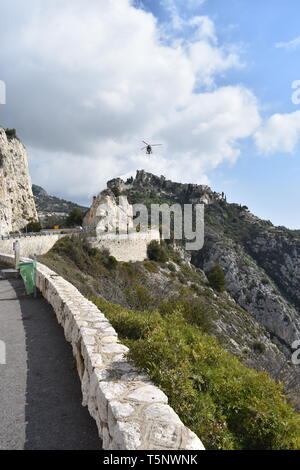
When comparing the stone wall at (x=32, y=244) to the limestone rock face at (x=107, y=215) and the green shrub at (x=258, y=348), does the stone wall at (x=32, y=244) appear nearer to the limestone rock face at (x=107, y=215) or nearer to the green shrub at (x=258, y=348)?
the limestone rock face at (x=107, y=215)

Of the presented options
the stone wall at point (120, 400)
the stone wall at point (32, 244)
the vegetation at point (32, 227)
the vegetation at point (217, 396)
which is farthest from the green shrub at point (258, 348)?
the vegetation at point (32, 227)

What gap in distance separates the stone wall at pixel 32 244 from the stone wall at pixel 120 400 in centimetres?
2068

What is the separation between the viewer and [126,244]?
125 ft

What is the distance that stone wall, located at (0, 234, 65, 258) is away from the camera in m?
24.3

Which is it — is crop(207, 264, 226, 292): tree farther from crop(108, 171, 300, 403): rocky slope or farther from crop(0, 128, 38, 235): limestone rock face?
crop(0, 128, 38, 235): limestone rock face

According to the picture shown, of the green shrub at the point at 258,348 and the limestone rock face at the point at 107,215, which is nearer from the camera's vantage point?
the green shrub at the point at 258,348

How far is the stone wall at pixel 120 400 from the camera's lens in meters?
2.10

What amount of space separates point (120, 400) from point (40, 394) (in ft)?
5.51

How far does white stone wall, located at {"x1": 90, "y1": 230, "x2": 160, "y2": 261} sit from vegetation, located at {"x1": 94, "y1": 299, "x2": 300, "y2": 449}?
30726mm

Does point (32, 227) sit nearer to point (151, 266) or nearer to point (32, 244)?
point (32, 244)

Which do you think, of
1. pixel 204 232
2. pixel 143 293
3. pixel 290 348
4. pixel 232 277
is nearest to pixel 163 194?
pixel 204 232

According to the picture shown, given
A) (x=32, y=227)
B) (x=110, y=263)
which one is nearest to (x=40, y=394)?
(x=110, y=263)

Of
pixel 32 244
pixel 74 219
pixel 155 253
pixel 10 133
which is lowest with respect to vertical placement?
pixel 155 253
